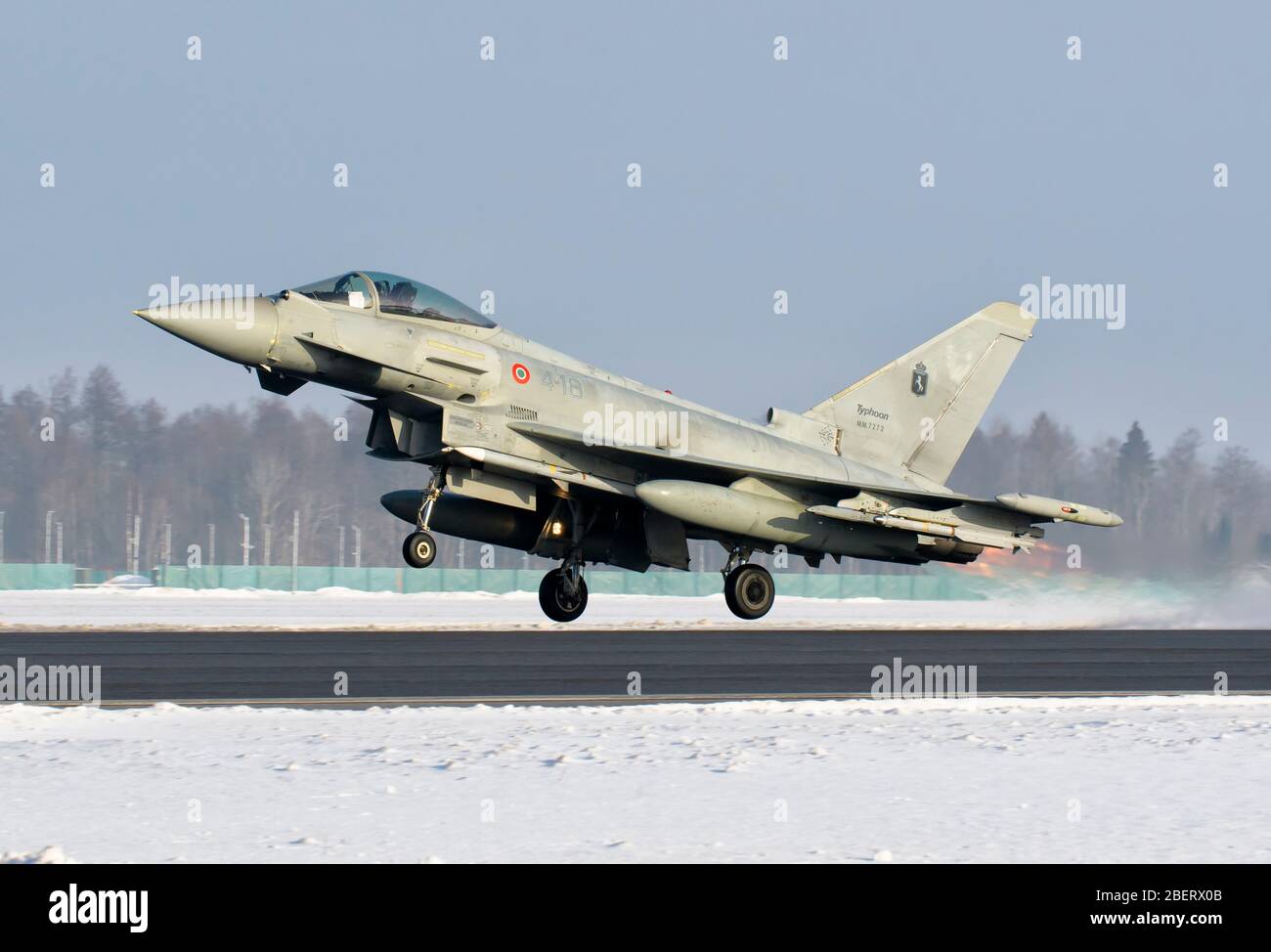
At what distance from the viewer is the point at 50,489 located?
306 feet

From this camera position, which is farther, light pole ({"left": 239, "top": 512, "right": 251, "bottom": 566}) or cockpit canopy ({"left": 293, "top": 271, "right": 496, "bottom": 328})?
light pole ({"left": 239, "top": 512, "right": 251, "bottom": 566})

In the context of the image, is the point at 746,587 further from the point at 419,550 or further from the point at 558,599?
the point at 419,550

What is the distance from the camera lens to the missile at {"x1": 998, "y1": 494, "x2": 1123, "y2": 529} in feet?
65.9

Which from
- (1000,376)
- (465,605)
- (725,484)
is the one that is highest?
(1000,376)

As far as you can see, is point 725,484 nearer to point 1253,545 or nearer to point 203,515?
point 1253,545

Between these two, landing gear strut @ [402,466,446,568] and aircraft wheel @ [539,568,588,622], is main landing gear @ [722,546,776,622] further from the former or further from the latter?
landing gear strut @ [402,466,446,568]

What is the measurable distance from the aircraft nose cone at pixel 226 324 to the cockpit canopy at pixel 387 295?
80 cm

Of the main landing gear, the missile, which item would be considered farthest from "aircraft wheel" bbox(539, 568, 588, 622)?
the missile

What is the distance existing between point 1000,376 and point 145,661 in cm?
1492

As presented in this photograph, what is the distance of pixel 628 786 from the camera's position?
26.3ft

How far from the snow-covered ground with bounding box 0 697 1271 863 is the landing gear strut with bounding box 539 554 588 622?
10.1m

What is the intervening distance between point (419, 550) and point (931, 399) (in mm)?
9826

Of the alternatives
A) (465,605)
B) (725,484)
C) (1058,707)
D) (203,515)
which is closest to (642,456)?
(725,484)
